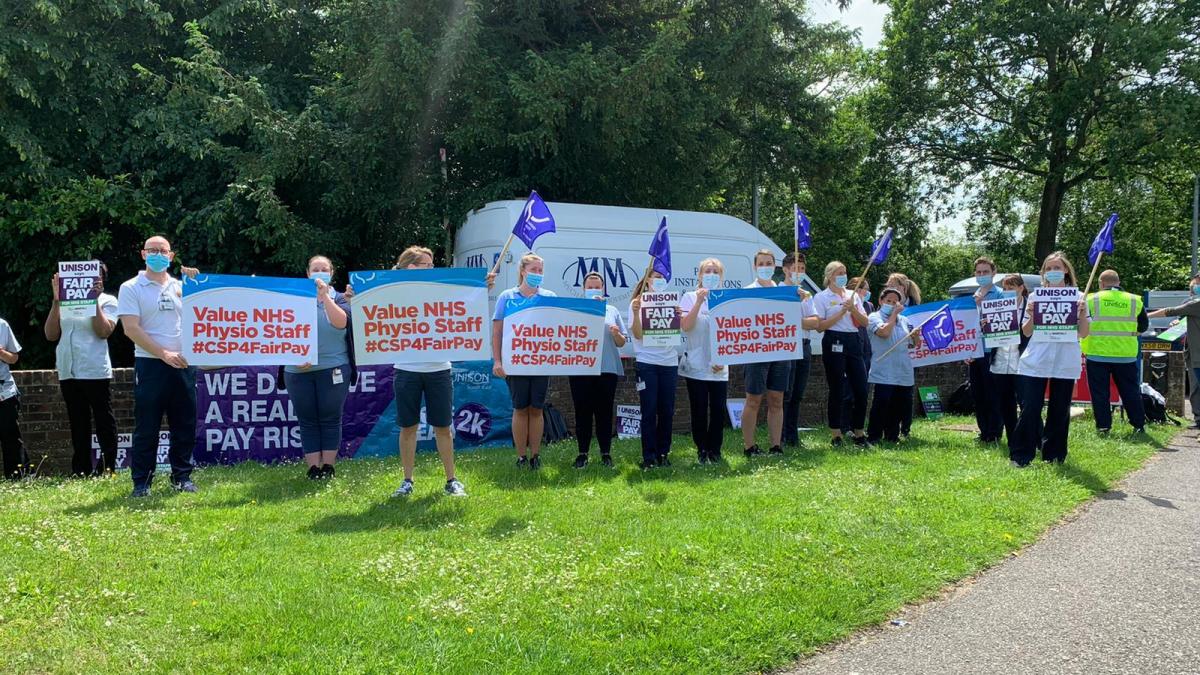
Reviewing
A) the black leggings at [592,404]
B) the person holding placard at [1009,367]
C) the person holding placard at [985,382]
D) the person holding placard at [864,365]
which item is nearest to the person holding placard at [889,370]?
the person holding placard at [864,365]

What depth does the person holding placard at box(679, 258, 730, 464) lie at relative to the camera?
7.97 m

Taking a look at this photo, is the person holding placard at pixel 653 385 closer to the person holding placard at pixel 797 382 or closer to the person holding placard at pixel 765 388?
the person holding placard at pixel 765 388

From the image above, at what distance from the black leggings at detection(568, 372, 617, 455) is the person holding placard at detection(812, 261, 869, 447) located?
2425mm

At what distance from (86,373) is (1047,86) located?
81.5ft

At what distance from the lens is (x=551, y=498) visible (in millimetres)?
6551

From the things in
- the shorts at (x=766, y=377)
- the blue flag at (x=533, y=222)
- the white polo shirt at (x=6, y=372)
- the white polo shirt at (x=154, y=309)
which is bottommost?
the shorts at (x=766, y=377)

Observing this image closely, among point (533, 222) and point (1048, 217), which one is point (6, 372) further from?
point (1048, 217)

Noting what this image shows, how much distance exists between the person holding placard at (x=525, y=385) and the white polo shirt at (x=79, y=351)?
11.7ft

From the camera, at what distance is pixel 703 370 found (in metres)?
8.06

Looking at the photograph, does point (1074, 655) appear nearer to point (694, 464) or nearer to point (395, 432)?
point (694, 464)

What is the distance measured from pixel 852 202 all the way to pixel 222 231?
2128 cm

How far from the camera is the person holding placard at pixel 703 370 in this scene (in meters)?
7.97

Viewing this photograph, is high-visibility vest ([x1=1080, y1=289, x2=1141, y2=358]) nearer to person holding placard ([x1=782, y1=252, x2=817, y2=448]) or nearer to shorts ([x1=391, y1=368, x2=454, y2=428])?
person holding placard ([x1=782, y1=252, x2=817, y2=448])

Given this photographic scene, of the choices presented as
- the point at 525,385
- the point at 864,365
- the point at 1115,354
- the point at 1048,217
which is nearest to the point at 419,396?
the point at 525,385
